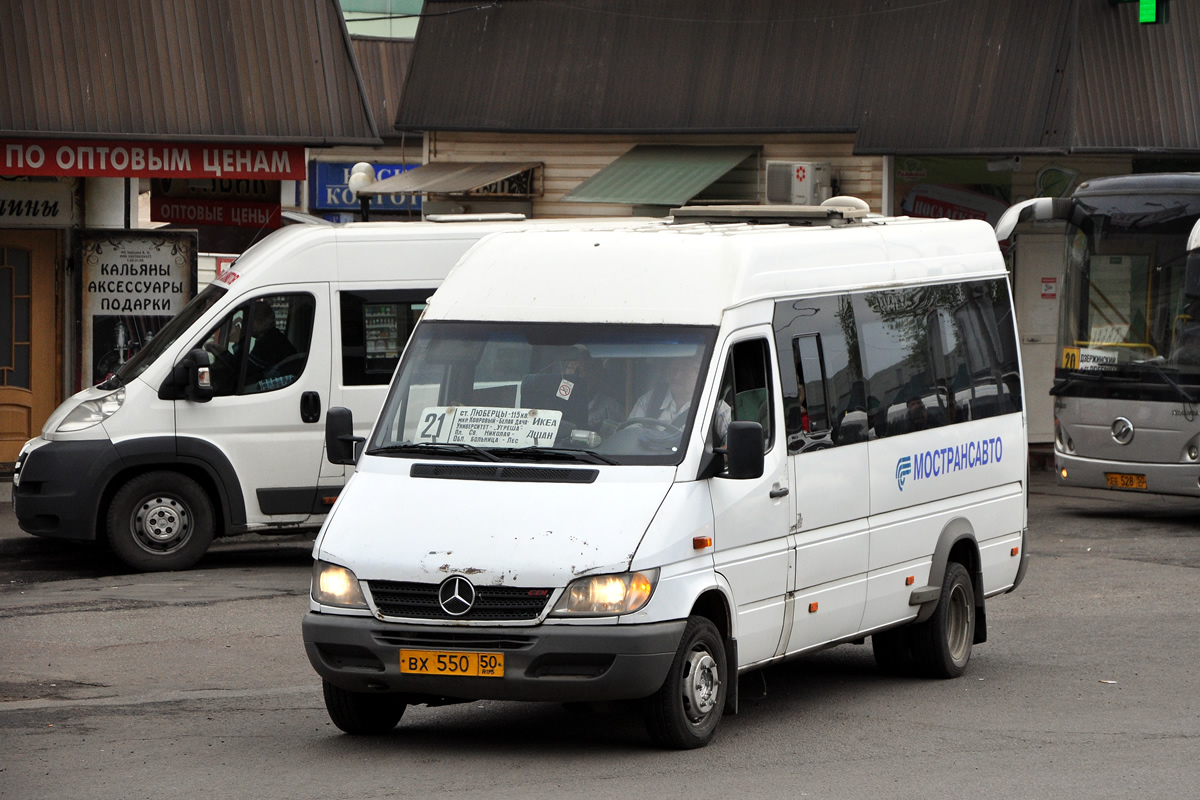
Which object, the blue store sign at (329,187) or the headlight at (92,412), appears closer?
the headlight at (92,412)

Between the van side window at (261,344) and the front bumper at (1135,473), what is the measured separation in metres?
7.80

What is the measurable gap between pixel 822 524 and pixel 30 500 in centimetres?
707

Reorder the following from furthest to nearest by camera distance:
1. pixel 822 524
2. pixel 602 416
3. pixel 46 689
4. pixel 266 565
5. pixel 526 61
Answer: pixel 526 61
pixel 266 565
pixel 46 689
pixel 822 524
pixel 602 416

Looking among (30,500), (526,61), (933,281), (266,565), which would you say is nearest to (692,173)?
(526,61)

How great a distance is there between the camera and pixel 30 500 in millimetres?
13695

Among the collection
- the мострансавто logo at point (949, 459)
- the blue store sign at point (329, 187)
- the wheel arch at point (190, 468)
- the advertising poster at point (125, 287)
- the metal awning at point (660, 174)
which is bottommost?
the wheel arch at point (190, 468)

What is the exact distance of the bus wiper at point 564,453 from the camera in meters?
8.11

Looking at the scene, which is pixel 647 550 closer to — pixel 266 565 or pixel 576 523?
pixel 576 523

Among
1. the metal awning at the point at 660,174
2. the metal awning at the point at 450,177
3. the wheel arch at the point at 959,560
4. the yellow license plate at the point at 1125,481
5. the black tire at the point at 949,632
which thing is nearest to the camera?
the wheel arch at the point at 959,560

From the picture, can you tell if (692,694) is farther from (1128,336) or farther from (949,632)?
(1128,336)

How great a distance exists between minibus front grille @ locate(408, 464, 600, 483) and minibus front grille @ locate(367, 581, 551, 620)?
1.96 feet

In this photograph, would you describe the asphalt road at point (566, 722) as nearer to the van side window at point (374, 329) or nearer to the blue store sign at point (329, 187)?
the van side window at point (374, 329)

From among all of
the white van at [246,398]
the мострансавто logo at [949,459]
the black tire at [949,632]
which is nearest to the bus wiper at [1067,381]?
the white van at [246,398]

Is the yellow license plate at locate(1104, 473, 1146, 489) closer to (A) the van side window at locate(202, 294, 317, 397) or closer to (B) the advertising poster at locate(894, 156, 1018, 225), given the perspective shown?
(B) the advertising poster at locate(894, 156, 1018, 225)
